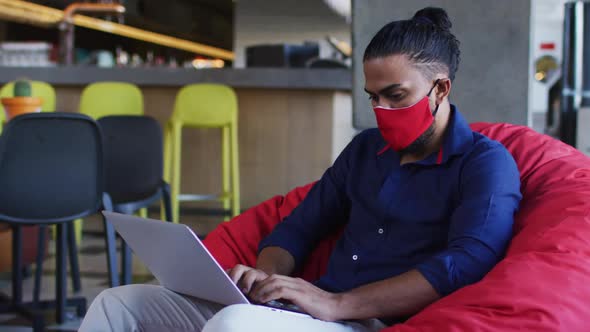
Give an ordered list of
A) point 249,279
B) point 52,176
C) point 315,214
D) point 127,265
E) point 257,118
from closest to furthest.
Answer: point 249,279 → point 315,214 → point 52,176 → point 127,265 → point 257,118

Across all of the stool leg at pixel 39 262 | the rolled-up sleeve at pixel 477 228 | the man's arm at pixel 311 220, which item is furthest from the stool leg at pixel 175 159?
the rolled-up sleeve at pixel 477 228

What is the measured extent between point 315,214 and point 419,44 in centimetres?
52

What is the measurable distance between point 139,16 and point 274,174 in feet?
17.8

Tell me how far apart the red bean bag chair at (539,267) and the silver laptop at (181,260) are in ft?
1.00

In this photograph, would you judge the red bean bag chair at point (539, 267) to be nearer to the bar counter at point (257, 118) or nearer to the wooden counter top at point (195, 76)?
the wooden counter top at point (195, 76)

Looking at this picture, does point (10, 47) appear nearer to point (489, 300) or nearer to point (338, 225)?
point (338, 225)

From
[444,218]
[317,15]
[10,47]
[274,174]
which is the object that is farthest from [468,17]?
[317,15]

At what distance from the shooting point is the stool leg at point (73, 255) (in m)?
3.46

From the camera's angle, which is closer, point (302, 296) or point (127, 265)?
point (302, 296)

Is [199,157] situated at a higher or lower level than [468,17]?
lower

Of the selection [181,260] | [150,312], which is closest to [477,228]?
[181,260]

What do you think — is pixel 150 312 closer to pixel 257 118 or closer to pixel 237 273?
pixel 237 273

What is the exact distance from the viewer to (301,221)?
77.3 inches

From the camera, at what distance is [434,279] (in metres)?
1.54
